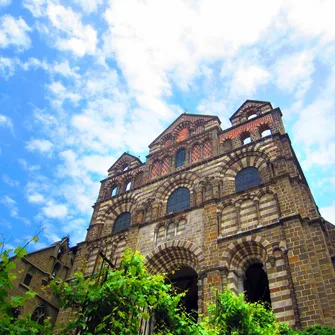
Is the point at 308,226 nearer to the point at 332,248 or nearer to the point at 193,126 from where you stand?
the point at 332,248

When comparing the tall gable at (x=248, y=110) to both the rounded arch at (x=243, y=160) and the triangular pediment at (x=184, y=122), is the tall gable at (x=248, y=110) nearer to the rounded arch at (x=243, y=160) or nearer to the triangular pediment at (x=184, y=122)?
the triangular pediment at (x=184, y=122)

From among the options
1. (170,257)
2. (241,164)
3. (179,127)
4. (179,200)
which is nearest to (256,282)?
(170,257)

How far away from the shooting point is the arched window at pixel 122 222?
22297 millimetres

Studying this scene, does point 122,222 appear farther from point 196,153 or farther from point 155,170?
point 196,153

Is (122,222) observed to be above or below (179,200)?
below

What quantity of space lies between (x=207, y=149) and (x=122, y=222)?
7.19 meters

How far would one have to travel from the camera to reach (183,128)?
86.1 feet

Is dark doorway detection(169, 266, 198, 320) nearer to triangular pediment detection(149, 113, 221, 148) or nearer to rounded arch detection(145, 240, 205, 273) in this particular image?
rounded arch detection(145, 240, 205, 273)

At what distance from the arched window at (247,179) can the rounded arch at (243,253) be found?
11.4 feet

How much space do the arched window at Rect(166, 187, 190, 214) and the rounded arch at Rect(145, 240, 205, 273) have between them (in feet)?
8.58

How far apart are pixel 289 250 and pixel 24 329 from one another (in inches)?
438

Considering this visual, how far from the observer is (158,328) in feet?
32.3

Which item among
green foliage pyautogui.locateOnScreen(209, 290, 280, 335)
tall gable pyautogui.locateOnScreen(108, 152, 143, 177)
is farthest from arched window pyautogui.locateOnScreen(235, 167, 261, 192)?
tall gable pyautogui.locateOnScreen(108, 152, 143, 177)

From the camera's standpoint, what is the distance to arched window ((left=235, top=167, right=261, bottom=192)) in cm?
1875
